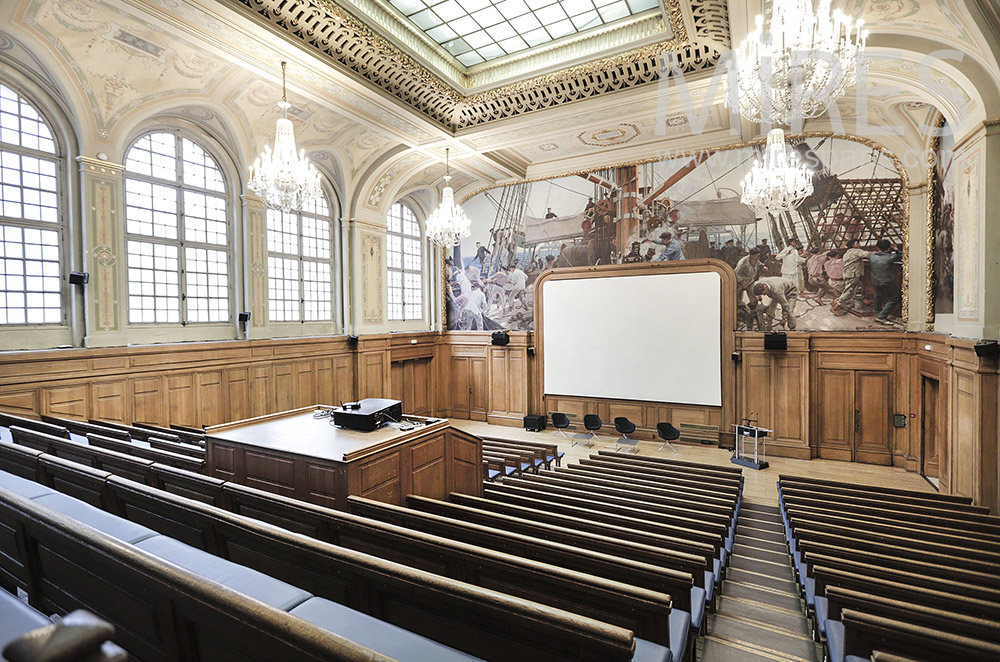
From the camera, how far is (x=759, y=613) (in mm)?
3945

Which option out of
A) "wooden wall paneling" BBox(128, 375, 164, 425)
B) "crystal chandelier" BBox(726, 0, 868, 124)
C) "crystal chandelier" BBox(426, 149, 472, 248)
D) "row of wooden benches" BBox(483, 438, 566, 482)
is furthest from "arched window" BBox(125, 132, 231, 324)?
"crystal chandelier" BBox(726, 0, 868, 124)

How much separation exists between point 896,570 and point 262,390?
980cm

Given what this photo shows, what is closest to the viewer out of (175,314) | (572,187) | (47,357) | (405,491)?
(405,491)

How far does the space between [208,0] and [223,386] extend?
616 centimetres

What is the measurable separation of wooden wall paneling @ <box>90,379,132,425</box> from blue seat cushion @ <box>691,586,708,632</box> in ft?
27.1

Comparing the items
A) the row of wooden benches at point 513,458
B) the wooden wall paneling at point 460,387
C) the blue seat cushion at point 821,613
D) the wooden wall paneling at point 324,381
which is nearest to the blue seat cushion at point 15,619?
the blue seat cushion at point 821,613

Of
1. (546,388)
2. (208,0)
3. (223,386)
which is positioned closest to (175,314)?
(223,386)

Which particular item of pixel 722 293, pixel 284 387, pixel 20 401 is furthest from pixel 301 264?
pixel 722 293

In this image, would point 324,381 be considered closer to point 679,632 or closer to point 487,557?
point 487,557

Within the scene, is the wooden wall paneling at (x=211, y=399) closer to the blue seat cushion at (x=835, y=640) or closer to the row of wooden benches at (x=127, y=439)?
the row of wooden benches at (x=127, y=439)

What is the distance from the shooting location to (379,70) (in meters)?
7.32

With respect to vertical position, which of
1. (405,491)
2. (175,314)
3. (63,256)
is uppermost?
(63,256)

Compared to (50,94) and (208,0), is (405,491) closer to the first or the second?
(208,0)

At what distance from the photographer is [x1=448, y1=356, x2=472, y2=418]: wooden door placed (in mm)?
13586
